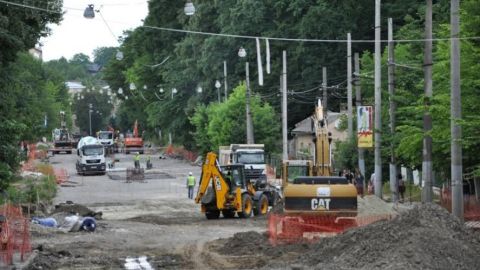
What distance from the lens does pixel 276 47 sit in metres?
76.6

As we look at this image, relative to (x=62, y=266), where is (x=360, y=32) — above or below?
above

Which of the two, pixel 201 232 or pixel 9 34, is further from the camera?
pixel 201 232

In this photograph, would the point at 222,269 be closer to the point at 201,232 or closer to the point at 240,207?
the point at 201,232

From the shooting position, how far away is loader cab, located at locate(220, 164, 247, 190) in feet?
132

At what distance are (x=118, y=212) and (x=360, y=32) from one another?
120 ft

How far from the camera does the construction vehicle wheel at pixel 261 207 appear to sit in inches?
1651

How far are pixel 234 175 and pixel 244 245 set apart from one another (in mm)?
14381

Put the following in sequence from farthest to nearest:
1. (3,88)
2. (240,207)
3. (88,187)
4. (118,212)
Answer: (88,187) → (118,212) → (240,207) → (3,88)

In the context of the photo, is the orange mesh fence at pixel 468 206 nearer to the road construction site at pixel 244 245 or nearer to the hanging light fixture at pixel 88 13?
the road construction site at pixel 244 245

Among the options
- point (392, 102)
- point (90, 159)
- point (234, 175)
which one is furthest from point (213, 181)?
point (90, 159)

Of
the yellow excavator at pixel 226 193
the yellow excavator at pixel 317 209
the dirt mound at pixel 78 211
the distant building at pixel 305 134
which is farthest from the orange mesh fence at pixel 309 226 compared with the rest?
the distant building at pixel 305 134

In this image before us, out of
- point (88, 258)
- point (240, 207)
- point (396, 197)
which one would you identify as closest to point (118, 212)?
point (240, 207)

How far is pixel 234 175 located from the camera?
40594 mm

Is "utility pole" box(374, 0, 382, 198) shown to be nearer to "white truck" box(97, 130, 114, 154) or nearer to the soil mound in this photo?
the soil mound
